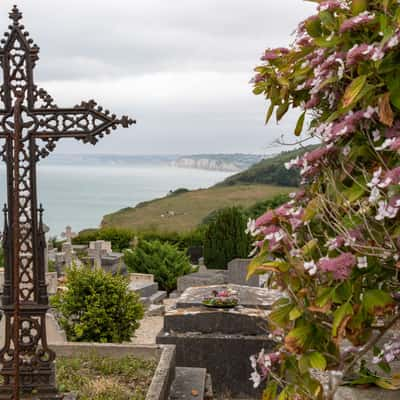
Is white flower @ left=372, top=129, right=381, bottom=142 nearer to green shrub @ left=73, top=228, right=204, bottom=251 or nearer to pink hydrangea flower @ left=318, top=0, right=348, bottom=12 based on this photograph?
pink hydrangea flower @ left=318, top=0, right=348, bottom=12

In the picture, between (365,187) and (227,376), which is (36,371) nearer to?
(227,376)

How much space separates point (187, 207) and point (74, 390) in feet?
139

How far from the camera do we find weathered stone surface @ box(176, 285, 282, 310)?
25.7ft

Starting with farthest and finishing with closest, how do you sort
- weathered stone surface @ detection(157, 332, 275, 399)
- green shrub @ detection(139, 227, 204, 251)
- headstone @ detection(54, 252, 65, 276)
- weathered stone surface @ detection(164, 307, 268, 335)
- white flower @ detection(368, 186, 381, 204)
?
1. green shrub @ detection(139, 227, 204, 251)
2. headstone @ detection(54, 252, 65, 276)
3. weathered stone surface @ detection(164, 307, 268, 335)
4. weathered stone surface @ detection(157, 332, 275, 399)
5. white flower @ detection(368, 186, 381, 204)

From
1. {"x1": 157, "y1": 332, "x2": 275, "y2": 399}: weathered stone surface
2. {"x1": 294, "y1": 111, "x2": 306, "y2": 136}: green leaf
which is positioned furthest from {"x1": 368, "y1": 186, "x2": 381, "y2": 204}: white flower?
{"x1": 157, "y1": 332, "x2": 275, "y2": 399}: weathered stone surface

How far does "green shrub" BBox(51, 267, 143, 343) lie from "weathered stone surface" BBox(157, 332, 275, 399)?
1231mm

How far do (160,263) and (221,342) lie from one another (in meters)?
10.8

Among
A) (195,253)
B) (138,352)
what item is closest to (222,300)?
(138,352)

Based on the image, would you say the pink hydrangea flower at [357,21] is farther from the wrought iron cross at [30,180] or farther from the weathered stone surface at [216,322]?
the weathered stone surface at [216,322]

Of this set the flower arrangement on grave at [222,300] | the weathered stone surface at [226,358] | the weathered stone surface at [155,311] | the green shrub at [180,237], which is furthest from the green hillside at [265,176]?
the weathered stone surface at [226,358]

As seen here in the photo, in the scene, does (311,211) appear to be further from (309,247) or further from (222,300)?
(222,300)

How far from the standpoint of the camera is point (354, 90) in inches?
88.9

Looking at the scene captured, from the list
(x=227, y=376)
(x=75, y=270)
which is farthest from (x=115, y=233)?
(x=227, y=376)

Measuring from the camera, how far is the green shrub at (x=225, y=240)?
18.3 meters
